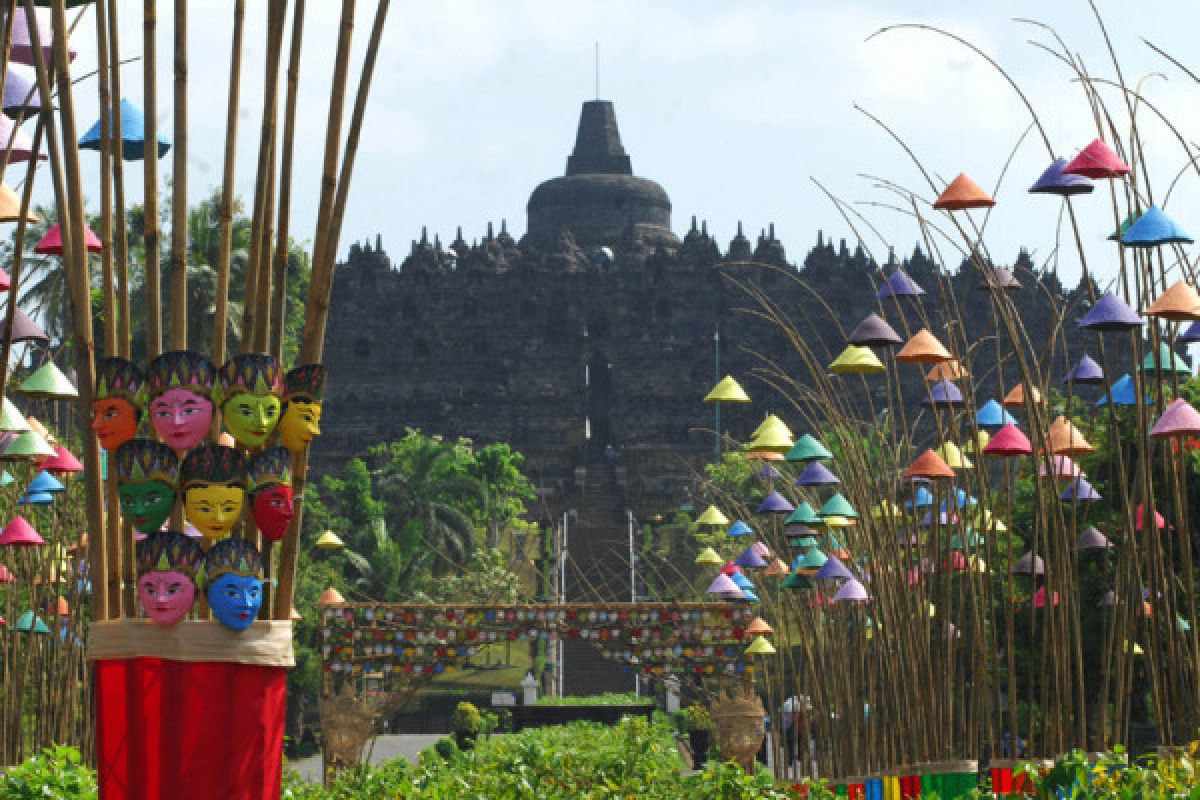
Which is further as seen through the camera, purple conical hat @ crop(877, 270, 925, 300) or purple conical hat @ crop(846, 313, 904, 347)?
purple conical hat @ crop(877, 270, 925, 300)

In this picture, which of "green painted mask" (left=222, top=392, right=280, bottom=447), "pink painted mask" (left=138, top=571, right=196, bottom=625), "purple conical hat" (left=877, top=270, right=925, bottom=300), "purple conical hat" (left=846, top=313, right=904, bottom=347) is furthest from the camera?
"purple conical hat" (left=877, top=270, right=925, bottom=300)

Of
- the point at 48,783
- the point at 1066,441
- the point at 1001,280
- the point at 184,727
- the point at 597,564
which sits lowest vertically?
the point at 48,783

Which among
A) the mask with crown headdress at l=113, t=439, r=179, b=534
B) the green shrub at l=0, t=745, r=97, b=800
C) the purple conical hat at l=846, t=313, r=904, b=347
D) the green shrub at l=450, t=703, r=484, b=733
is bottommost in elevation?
the green shrub at l=450, t=703, r=484, b=733

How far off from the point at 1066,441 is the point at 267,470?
3903 millimetres

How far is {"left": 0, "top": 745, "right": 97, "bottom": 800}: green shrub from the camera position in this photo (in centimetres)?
581

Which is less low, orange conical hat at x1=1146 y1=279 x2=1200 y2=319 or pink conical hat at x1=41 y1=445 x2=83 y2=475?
orange conical hat at x1=1146 y1=279 x2=1200 y2=319

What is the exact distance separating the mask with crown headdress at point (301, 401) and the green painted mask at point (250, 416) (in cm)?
11

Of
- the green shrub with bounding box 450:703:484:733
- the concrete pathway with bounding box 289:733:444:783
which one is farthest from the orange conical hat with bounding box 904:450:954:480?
the green shrub with bounding box 450:703:484:733

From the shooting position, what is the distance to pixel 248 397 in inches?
148

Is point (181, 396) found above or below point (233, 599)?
above

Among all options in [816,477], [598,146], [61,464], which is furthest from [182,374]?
[598,146]

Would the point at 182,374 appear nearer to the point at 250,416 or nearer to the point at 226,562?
the point at 250,416

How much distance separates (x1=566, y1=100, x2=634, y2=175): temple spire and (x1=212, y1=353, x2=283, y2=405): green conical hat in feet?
178

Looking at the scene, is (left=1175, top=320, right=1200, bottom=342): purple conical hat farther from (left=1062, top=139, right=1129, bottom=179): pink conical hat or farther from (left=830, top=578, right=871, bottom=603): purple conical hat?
(left=830, top=578, right=871, bottom=603): purple conical hat
